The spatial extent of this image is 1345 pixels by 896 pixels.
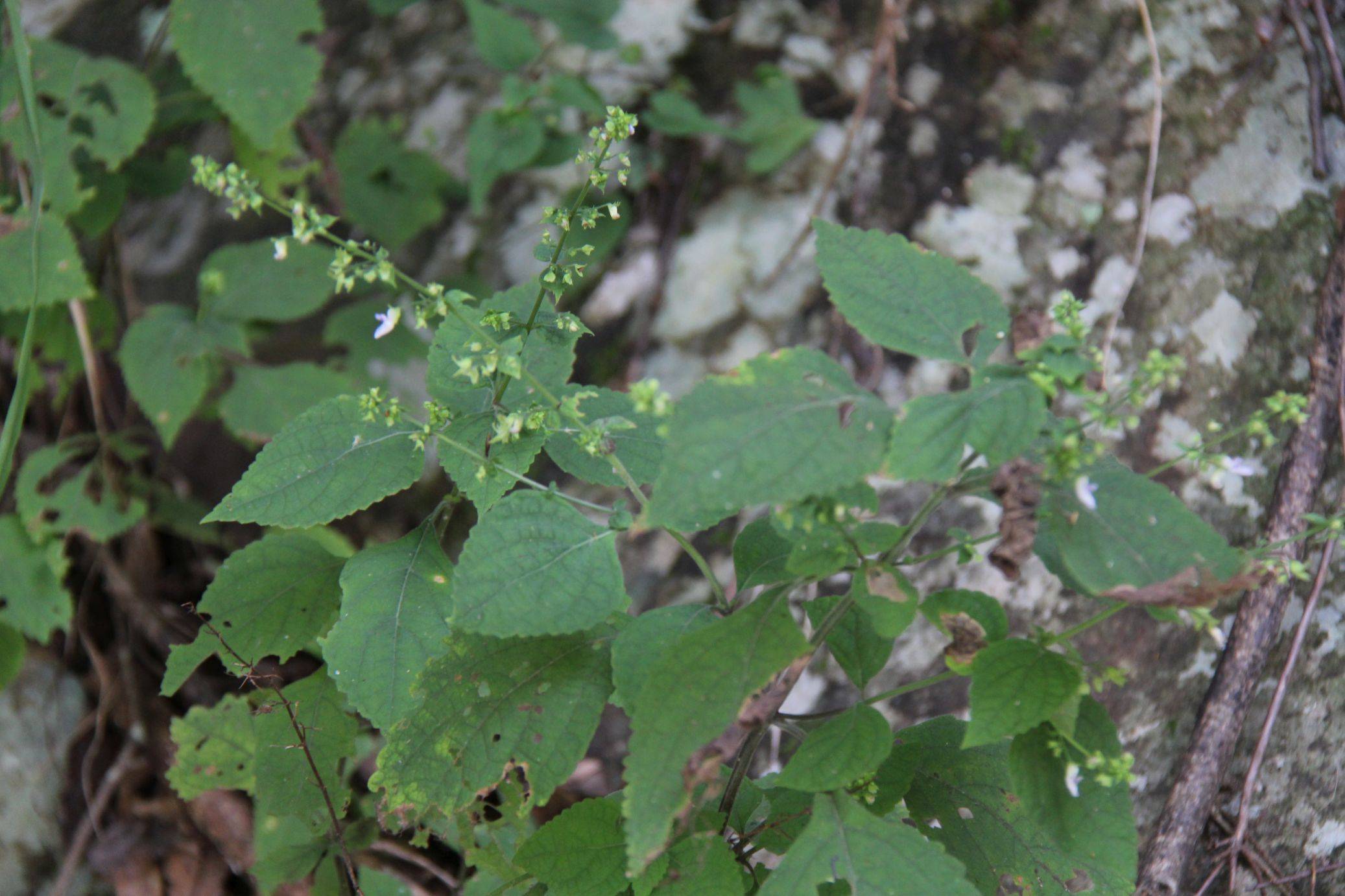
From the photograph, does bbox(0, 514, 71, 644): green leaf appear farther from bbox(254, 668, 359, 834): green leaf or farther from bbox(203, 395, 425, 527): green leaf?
bbox(203, 395, 425, 527): green leaf

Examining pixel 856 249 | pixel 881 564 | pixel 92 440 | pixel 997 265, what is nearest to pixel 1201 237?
pixel 997 265

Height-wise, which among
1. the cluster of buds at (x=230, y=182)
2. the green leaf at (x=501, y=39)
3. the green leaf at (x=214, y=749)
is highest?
the green leaf at (x=501, y=39)

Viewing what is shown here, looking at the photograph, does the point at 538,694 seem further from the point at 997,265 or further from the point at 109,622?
the point at 109,622

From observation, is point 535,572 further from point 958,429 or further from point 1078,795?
point 1078,795

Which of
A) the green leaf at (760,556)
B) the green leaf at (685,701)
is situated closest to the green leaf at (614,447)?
the green leaf at (760,556)

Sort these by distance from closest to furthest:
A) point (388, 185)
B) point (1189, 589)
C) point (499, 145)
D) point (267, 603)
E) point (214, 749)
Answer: point (1189, 589)
point (267, 603)
point (214, 749)
point (499, 145)
point (388, 185)

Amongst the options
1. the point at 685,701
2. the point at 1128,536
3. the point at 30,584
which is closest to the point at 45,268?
the point at 30,584

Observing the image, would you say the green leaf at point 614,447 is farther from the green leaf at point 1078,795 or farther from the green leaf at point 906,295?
the green leaf at point 1078,795

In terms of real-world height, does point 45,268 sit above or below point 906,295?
below
